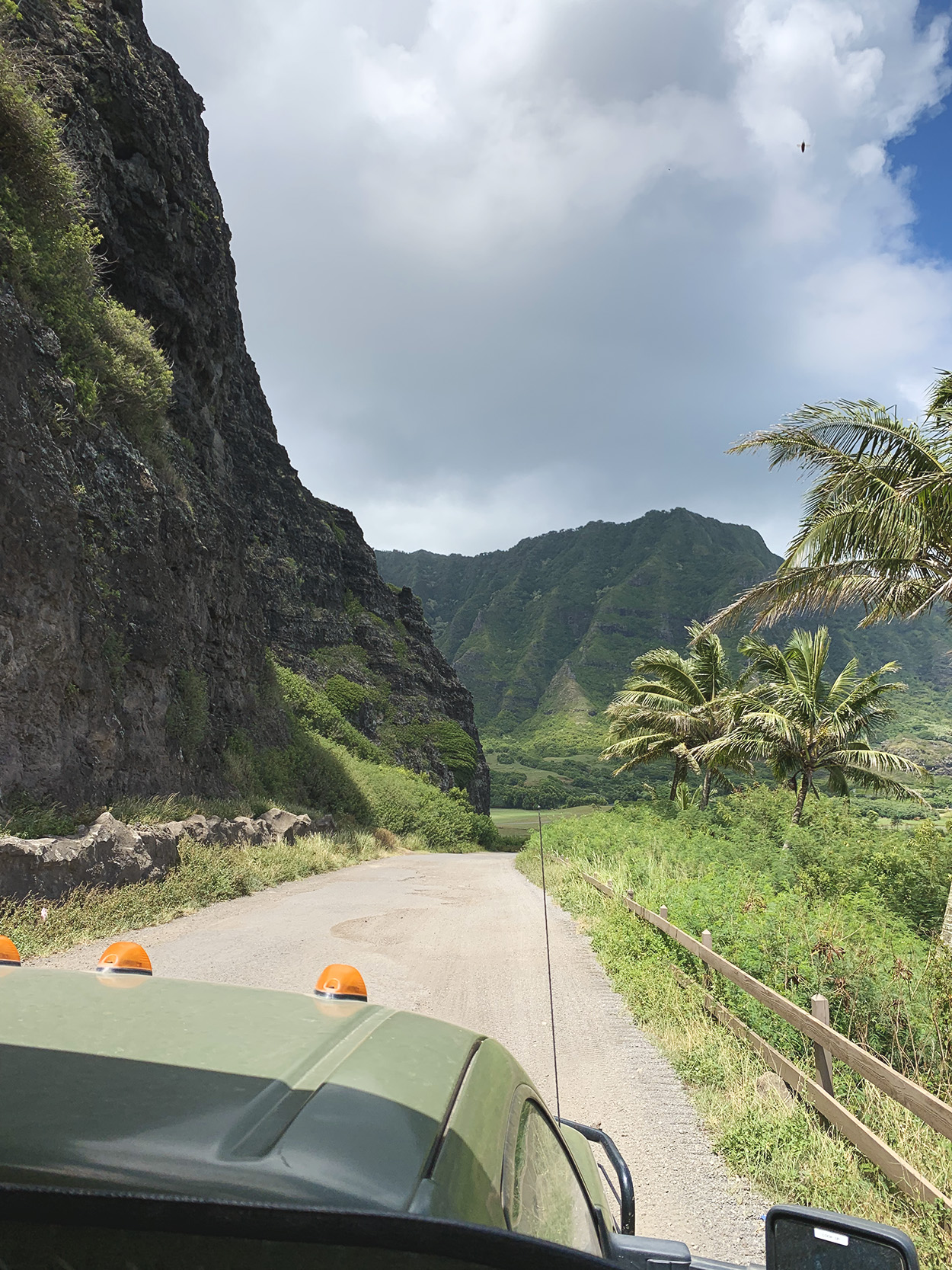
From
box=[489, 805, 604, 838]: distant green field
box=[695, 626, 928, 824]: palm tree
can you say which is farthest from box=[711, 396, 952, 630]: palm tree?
box=[489, 805, 604, 838]: distant green field

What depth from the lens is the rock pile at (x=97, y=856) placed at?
359 inches

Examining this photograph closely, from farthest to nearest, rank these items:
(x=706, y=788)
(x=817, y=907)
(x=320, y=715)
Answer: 1. (x=320, y=715)
2. (x=706, y=788)
3. (x=817, y=907)

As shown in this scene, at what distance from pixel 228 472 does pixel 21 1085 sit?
32030mm

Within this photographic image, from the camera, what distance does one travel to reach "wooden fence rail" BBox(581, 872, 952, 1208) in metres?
3.42

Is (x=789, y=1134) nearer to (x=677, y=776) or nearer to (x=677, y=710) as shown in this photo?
(x=677, y=710)

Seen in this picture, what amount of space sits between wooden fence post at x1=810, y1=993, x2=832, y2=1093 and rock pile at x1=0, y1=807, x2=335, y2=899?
9.13m

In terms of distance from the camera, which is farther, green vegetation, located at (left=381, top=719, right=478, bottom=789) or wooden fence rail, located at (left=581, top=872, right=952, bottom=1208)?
green vegetation, located at (left=381, top=719, right=478, bottom=789)

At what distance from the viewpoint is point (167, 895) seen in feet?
37.9

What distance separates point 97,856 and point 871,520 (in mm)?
12577

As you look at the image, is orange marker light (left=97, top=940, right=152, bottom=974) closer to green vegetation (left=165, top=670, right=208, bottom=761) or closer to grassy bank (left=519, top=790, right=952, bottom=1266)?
grassy bank (left=519, top=790, right=952, bottom=1266)

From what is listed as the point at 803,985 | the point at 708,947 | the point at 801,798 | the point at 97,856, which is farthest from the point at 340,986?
the point at 801,798

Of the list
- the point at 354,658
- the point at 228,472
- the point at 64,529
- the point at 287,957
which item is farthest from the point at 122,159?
the point at 354,658

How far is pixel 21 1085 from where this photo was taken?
128 centimetres

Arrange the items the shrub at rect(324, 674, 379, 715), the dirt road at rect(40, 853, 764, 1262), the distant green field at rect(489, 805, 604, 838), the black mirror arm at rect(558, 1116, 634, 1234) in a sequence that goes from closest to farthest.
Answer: the black mirror arm at rect(558, 1116, 634, 1234) → the dirt road at rect(40, 853, 764, 1262) → the shrub at rect(324, 674, 379, 715) → the distant green field at rect(489, 805, 604, 838)
